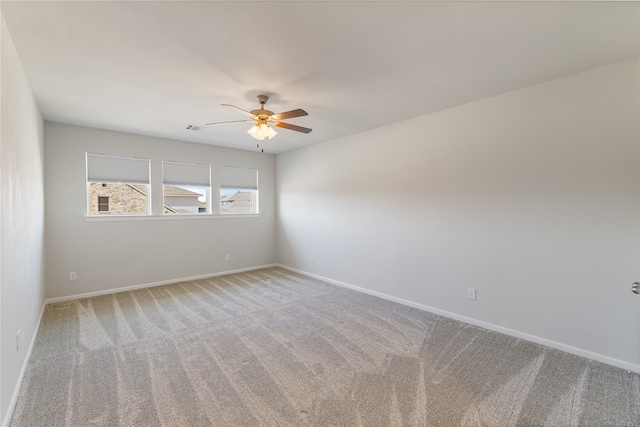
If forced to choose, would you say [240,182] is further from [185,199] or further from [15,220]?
[15,220]

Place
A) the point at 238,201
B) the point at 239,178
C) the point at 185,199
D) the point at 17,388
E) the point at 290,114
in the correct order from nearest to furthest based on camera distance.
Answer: the point at 17,388, the point at 290,114, the point at 185,199, the point at 239,178, the point at 238,201

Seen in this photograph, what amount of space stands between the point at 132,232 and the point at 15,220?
2.60 metres

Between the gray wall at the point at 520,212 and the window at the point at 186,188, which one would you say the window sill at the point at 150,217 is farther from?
the gray wall at the point at 520,212

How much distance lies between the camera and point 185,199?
17.2 feet

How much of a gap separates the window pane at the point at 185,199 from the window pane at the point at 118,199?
0.34m

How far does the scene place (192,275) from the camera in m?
5.21

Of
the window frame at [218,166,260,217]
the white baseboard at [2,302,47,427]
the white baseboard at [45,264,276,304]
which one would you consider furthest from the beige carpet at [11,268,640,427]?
the window frame at [218,166,260,217]

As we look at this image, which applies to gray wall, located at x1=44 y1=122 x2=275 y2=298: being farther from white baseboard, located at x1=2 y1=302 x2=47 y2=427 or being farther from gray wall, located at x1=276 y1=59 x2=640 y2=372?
gray wall, located at x1=276 y1=59 x2=640 y2=372

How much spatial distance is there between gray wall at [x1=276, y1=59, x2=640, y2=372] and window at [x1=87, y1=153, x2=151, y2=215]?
354 centimetres

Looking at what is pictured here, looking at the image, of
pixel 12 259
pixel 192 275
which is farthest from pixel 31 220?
pixel 192 275

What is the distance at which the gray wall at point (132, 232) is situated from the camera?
402 cm

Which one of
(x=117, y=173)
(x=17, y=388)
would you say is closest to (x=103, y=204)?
(x=117, y=173)

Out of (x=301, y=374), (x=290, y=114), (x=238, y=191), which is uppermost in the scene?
(x=290, y=114)

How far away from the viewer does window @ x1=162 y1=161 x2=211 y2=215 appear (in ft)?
16.4
